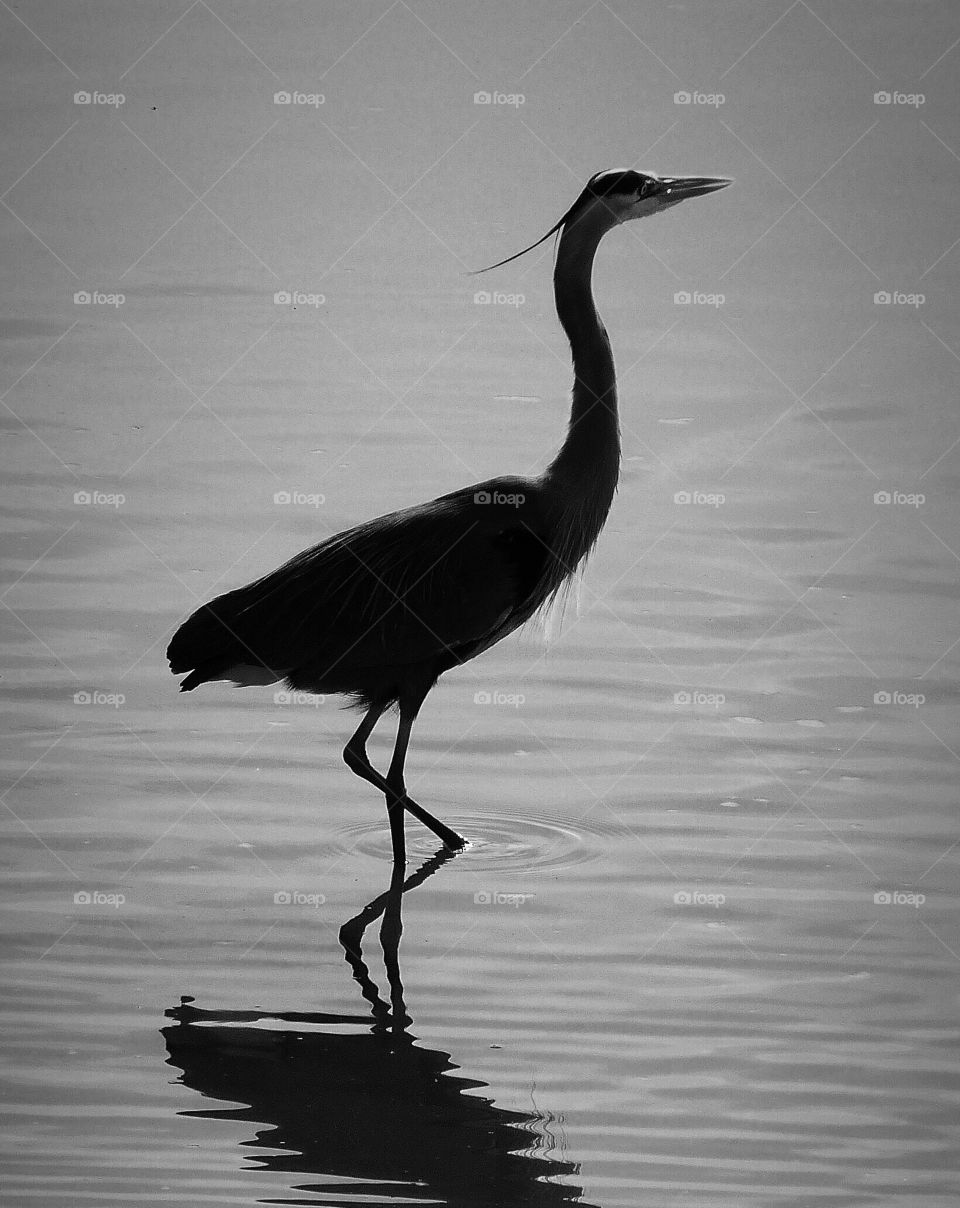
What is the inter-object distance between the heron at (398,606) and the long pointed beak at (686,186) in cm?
118

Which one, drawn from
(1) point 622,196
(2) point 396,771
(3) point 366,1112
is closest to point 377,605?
(2) point 396,771

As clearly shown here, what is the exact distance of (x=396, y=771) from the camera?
25.6 feet

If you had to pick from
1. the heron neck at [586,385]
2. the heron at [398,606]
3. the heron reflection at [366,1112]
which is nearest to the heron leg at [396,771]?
the heron at [398,606]

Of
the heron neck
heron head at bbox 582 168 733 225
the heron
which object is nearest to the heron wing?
the heron

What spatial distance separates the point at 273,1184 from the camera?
204 inches

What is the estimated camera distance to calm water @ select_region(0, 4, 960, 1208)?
5680 mm

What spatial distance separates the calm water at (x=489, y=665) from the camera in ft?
18.6

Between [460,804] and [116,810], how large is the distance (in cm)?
137

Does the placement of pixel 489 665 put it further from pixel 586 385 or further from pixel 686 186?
pixel 686 186

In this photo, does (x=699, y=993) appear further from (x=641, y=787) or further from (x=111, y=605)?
(x=111, y=605)

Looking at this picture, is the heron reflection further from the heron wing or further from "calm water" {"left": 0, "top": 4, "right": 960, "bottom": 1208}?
the heron wing

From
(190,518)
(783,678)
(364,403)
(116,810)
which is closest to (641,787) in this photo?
(783,678)

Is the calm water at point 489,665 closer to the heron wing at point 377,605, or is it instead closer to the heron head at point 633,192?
the heron wing at point 377,605

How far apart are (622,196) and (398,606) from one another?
199 cm
